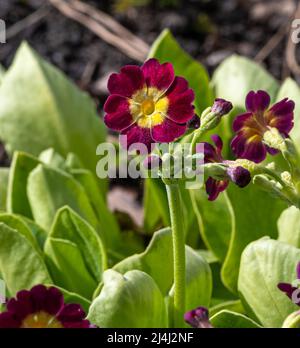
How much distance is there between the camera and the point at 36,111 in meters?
1.90

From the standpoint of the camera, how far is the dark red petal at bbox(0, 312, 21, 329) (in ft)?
3.61

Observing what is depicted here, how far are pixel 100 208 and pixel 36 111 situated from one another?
0.29 m

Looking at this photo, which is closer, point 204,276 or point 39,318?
point 39,318

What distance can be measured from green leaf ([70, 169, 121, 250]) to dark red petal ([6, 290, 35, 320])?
538mm

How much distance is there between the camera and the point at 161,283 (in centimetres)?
145

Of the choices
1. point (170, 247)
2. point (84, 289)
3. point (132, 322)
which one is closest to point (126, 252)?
point (84, 289)

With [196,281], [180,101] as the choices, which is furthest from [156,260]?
[180,101]

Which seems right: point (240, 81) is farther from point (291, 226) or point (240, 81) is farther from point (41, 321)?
point (41, 321)

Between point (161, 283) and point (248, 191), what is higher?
point (248, 191)

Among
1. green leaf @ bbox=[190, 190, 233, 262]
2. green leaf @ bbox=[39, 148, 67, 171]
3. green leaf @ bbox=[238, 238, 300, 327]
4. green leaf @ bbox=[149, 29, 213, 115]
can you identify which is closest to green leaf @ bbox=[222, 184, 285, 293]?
green leaf @ bbox=[190, 190, 233, 262]

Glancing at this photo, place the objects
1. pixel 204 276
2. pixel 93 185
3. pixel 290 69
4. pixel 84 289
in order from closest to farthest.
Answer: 1. pixel 204 276
2. pixel 84 289
3. pixel 93 185
4. pixel 290 69

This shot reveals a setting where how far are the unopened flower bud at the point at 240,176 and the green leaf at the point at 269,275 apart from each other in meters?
0.28

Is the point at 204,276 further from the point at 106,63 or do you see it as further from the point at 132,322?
the point at 106,63

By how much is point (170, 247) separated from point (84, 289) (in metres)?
0.21
